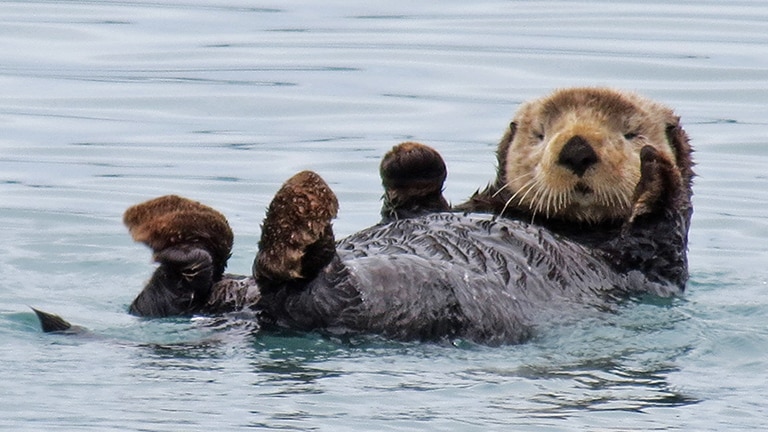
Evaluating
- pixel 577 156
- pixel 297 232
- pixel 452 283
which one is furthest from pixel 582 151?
pixel 297 232

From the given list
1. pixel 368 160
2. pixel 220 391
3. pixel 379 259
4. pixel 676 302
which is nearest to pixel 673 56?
pixel 368 160

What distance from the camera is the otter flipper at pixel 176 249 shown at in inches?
191

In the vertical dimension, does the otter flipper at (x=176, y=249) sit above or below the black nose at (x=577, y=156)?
below

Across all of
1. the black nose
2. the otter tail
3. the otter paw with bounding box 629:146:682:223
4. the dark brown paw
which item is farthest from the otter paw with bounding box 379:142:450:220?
the otter tail

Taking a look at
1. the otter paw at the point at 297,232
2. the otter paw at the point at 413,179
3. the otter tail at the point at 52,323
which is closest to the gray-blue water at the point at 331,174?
the otter tail at the point at 52,323

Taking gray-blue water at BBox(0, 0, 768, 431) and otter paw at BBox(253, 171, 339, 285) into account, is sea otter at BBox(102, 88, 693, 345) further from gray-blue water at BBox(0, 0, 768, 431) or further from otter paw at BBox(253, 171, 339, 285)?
gray-blue water at BBox(0, 0, 768, 431)

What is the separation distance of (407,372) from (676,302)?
1.48 metres

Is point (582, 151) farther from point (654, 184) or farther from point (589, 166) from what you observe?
point (654, 184)

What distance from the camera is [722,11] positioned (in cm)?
1334

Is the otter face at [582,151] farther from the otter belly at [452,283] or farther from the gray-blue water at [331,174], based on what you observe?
the gray-blue water at [331,174]

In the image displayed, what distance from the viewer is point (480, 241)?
511 centimetres

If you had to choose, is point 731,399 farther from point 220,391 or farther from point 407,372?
point 220,391

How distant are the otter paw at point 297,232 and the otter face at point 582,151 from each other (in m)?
1.29

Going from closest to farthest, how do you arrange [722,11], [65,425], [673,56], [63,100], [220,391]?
[65,425] → [220,391] → [63,100] → [673,56] → [722,11]
